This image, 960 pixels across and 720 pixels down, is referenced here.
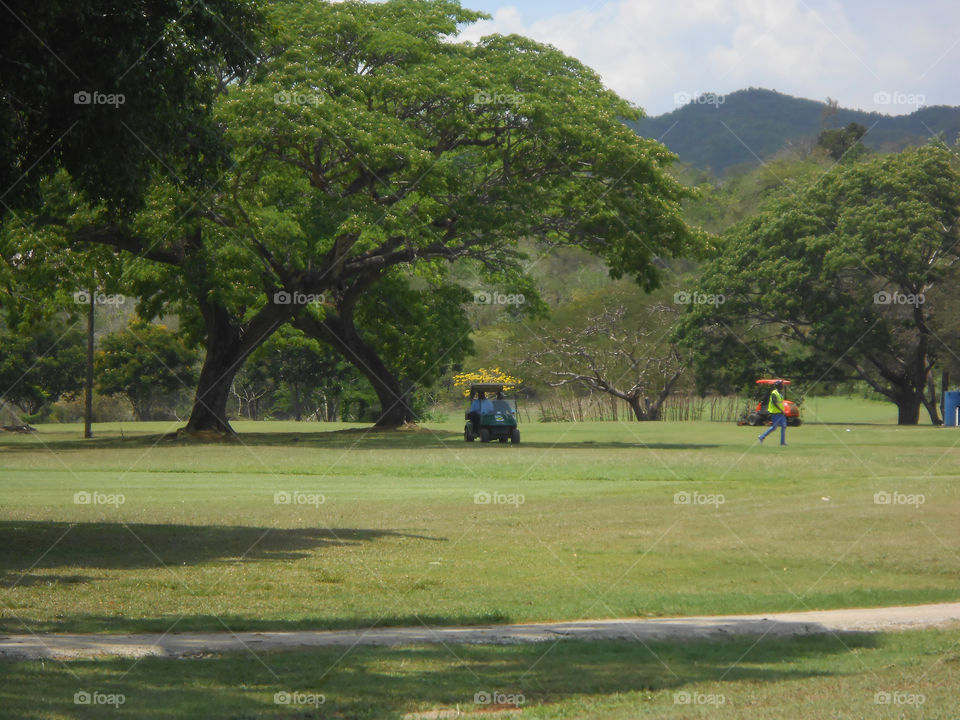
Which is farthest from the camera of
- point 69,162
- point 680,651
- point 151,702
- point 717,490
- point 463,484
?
point 463,484

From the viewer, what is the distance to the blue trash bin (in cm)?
5138

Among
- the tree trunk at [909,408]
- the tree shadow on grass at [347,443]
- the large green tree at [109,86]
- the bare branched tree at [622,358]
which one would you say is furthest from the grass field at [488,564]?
the bare branched tree at [622,358]

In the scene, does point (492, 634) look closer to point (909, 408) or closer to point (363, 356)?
point (363, 356)

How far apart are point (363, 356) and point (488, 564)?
3272 centimetres

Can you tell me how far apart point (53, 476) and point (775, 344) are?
1657 inches

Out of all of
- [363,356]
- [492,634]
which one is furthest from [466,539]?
[363,356]

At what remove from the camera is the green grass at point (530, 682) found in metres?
7.14

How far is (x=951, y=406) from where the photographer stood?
51.8 meters

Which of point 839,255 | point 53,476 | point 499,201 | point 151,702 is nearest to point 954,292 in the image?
point 839,255

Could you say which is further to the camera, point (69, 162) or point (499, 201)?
point (499, 201)

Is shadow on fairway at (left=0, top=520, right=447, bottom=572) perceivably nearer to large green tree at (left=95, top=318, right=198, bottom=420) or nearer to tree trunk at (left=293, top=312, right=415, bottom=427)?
tree trunk at (left=293, top=312, right=415, bottom=427)

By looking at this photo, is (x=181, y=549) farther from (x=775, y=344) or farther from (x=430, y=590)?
(x=775, y=344)

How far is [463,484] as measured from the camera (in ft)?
82.1

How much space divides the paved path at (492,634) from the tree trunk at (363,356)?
33.1m
